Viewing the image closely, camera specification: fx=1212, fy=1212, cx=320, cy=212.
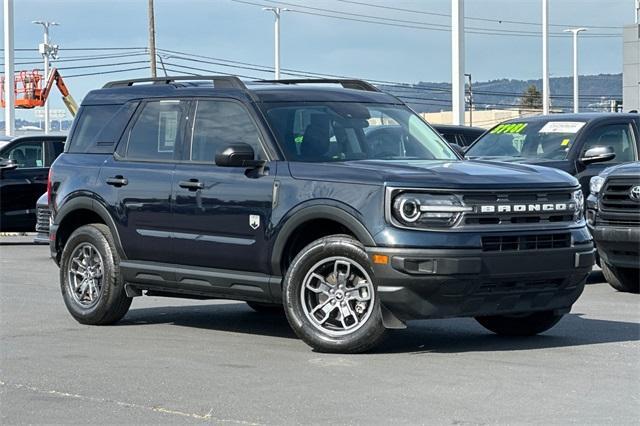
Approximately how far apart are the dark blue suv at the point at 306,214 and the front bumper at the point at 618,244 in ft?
9.68

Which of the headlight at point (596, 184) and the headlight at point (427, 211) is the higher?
the headlight at point (596, 184)

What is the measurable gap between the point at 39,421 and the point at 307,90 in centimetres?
400

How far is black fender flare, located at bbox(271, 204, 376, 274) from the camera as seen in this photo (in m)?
8.20

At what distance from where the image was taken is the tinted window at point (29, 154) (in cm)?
2045

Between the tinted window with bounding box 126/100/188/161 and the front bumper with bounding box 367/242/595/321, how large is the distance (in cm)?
245

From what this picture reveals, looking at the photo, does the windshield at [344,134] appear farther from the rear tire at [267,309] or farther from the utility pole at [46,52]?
the utility pole at [46,52]

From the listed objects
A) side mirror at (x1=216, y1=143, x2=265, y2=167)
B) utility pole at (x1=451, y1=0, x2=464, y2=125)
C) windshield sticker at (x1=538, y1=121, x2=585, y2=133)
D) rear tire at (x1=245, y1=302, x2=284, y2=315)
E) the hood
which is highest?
utility pole at (x1=451, y1=0, x2=464, y2=125)

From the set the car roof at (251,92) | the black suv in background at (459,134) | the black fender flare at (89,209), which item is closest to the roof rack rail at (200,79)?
the car roof at (251,92)

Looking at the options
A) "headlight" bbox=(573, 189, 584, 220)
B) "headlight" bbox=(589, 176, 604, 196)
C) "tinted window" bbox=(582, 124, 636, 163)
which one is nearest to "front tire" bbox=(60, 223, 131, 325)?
"headlight" bbox=(573, 189, 584, 220)

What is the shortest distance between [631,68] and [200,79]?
33317 millimetres

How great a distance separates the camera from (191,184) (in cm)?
935

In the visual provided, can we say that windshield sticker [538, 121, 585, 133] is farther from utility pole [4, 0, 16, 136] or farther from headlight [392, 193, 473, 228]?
utility pole [4, 0, 16, 136]

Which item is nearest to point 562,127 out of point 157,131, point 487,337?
point 487,337

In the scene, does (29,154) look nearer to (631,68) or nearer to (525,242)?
(525,242)
